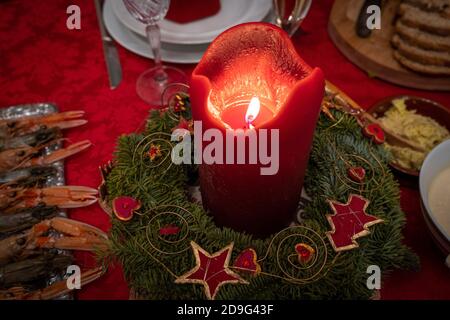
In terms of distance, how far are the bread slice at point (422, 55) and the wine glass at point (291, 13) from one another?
22 centimetres

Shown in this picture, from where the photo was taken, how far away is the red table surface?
A: 87 cm

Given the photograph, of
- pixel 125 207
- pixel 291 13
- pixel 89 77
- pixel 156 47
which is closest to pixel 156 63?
pixel 156 47

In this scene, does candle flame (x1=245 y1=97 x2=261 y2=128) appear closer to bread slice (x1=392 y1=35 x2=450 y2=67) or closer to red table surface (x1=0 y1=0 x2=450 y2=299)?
red table surface (x1=0 y1=0 x2=450 y2=299)

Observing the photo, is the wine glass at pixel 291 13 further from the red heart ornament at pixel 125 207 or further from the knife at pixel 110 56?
the red heart ornament at pixel 125 207

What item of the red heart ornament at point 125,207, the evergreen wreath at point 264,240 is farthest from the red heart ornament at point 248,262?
the red heart ornament at point 125,207

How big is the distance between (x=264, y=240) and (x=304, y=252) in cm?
7

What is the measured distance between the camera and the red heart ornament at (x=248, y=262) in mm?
566

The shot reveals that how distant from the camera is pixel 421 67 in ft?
3.02

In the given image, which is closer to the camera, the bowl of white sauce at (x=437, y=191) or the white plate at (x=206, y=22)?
the bowl of white sauce at (x=437, y=191)

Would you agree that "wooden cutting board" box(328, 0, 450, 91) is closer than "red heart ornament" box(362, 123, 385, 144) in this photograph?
No

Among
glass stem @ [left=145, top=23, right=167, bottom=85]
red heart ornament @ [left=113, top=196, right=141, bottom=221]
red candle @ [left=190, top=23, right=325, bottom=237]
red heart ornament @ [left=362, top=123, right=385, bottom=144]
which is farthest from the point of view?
glass stem @ [left=145, top=23, right=167, bottom=85]

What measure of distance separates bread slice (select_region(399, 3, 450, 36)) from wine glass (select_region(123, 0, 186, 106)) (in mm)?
494

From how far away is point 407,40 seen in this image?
3.06ft

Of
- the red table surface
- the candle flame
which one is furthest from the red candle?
the red table surface
